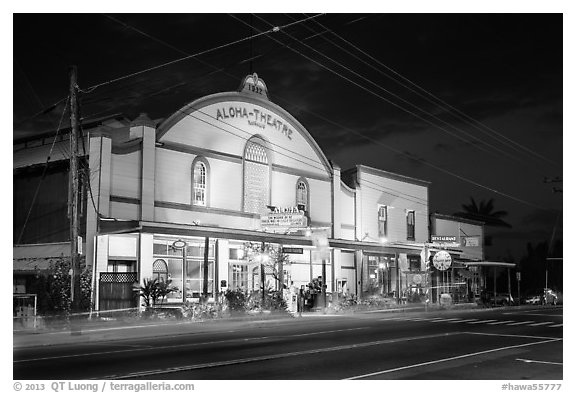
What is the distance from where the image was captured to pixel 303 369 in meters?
13.7

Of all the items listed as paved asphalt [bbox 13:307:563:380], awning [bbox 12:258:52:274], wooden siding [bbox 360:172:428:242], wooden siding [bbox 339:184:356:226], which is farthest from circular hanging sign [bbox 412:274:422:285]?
awning [bbox 12:258:52:274]

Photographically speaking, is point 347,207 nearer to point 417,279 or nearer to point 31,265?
point 417,279

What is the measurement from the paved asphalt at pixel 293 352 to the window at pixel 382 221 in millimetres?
20482

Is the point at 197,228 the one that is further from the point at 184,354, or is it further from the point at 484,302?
the point at 484,302

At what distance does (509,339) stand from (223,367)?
1012 cm

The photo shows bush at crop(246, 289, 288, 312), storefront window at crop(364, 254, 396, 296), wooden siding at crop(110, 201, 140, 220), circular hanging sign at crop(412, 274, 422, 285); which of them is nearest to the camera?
wooden siding at crop(110, 201, 140, 220)

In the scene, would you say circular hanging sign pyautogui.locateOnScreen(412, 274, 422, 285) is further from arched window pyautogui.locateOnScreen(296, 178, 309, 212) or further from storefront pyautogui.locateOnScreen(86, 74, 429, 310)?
arched window pyautogui.locateOnScreen(296, 178, 309, 212)

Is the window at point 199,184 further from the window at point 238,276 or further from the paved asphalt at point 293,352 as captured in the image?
the paved asphalt at point 293,352

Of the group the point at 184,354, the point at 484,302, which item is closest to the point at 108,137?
the point at 184,354

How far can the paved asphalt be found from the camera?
1323 cm

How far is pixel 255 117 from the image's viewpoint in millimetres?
36281

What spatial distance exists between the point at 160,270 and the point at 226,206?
15.8 feet

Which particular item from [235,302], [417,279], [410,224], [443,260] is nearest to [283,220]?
[235,302]

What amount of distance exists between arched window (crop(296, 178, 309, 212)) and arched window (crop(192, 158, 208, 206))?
6830 mm
